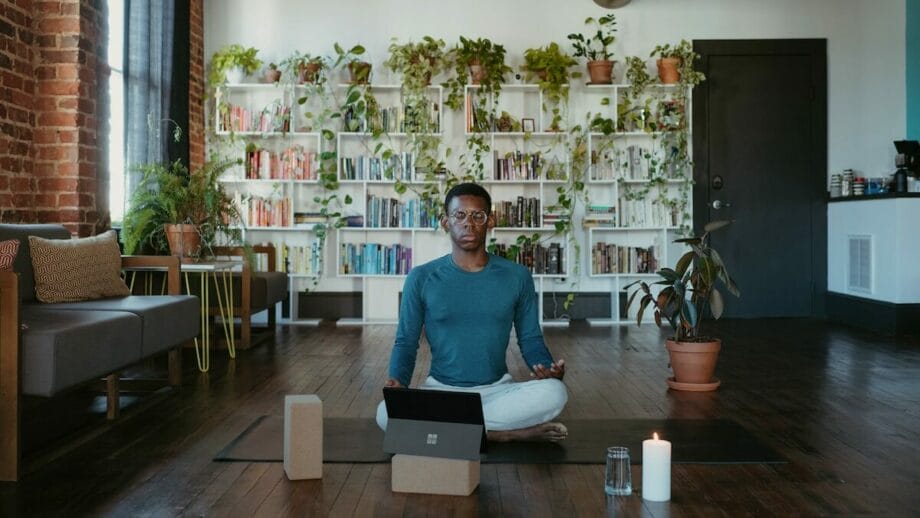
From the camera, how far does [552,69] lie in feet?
26.2

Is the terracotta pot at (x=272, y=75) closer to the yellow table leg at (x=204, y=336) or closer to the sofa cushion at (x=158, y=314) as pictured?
the yellow table leg at (x=204, y=336)

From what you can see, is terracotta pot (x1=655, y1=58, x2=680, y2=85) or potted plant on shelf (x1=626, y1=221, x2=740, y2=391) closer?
potted plant on shelf (x1=626, y1=221, x2=740, y2=391)

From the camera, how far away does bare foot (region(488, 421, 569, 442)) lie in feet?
11.8

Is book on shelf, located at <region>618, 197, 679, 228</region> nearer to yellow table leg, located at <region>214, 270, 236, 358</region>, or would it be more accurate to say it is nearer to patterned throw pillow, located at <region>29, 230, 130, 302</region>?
yellow table leg, located at <region>214, 270, 236, 358</region>

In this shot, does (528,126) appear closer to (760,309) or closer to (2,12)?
(760,309)

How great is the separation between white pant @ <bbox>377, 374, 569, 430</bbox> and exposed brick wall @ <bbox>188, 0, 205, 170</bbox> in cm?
514

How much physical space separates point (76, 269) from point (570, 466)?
272 centimetres

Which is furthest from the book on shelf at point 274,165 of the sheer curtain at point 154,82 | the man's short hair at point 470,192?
the man's short hair at point 470,192

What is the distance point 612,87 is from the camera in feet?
26.8

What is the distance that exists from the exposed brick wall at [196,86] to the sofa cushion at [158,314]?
126 inches

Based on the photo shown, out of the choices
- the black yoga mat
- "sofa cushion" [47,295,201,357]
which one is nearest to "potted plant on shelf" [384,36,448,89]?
"sofa cushion" [47,295,201,357]

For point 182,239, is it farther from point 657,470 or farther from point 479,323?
point 657,470

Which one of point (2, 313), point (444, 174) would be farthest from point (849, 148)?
point (2, 313)

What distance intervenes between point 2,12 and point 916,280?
20.8ft
